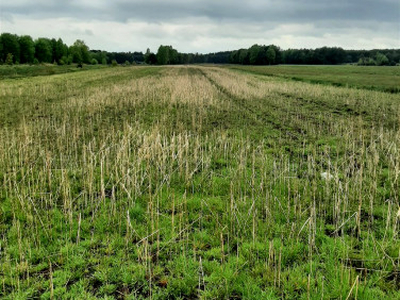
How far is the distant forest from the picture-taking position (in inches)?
3733

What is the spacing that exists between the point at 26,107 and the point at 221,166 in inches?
560

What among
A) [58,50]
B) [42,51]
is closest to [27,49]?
[42,51]

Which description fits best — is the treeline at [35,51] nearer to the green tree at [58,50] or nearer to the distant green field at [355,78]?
the green tree at [58,50]

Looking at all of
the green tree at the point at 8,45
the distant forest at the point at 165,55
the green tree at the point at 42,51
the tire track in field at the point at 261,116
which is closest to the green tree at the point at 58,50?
the distant forest at the point at 165,55

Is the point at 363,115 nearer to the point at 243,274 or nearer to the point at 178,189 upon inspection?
the point at 178,189

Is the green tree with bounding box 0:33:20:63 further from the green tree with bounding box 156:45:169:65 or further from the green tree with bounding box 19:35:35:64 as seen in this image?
the green tree with bounding box 156:45:169:65

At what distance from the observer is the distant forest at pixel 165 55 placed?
94.8 meters

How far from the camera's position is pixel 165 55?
153250mm

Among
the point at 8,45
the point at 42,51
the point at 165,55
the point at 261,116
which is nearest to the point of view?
the point at 261,116

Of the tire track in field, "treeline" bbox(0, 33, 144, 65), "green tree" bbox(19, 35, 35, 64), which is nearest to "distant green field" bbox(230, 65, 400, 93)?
the tire track in field

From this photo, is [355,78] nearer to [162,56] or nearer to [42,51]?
[42,51]

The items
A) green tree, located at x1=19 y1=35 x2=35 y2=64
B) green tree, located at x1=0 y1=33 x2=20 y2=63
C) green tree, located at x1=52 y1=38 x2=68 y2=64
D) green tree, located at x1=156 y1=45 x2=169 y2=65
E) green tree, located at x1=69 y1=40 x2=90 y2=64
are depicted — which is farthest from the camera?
green tree, located at x1=156 y1=45 x2=169 y2=65

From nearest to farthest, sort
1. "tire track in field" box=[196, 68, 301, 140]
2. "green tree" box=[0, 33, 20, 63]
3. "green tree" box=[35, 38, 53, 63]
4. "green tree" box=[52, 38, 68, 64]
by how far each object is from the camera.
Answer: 1. "tire track in field" box=[196, 68, 301, 140]
2. "green tree" box=[0, 33, 20, 63]
3. "green tree" box=[35, 38, 53, 63]
4. "green tree" box=[52, 38, 68, 64]

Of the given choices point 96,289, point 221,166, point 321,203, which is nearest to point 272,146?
point 221,166
